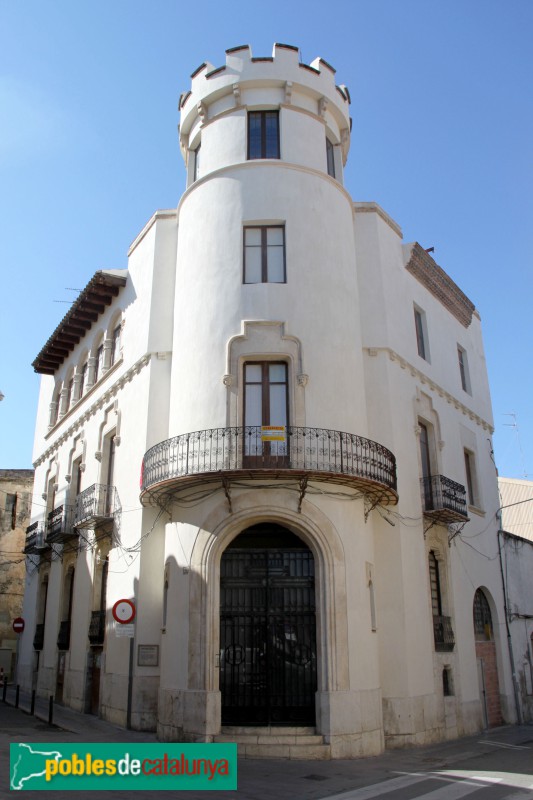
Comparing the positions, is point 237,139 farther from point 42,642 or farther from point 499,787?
point 42,642

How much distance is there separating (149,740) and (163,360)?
8625 millimetres

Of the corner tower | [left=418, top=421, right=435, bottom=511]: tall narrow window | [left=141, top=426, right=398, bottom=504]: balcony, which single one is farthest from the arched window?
the corner tower

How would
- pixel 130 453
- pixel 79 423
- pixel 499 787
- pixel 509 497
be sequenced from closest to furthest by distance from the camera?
pixel 499 787
pixel 130 453
pixel 79 423
pixel 509 497

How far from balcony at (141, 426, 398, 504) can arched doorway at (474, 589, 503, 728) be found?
7.25m

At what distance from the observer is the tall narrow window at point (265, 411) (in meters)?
14.7

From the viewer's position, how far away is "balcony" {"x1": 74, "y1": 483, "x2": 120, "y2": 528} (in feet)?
62.3

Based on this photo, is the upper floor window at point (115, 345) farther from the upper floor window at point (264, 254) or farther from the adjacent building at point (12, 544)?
the adjacent building at point (12, 544)

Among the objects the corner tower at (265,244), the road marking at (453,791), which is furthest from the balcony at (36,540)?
the road marking at (453,791)

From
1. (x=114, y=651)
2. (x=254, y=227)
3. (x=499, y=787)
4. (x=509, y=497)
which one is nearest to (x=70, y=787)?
(x=499, y=787)

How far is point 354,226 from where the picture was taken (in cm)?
1925

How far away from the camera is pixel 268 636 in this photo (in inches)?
571

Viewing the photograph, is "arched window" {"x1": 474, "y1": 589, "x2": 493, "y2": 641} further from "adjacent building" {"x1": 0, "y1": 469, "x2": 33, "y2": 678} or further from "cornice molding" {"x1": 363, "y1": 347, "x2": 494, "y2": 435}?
"adjacent building" {"x1": 0, "y1": 469, "x2": 33, "y2": 678}

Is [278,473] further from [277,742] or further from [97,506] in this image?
[97,506]

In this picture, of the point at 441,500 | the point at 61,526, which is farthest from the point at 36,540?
the point at 441,500
